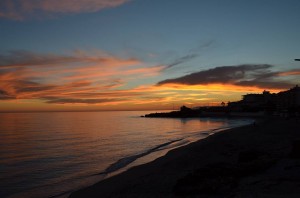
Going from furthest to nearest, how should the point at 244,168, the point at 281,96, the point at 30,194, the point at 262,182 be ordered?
the point at 281,96
the point at 30,194
the point at 244,168
the point at 262,182

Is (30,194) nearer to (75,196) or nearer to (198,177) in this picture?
(75,196)

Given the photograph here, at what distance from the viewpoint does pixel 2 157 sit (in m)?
25.5

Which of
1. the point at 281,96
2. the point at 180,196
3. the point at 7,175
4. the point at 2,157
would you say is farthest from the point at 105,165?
the point at 281,96

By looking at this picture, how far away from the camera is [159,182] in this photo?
12.9 m

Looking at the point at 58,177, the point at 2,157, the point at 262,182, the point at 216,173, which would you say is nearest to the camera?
the point at 262,182

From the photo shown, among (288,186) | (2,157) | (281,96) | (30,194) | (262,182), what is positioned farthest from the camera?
(281,96)

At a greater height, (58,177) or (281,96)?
(281,96)

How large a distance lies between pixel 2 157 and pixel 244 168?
21.1 metres

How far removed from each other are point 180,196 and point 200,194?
0.68m

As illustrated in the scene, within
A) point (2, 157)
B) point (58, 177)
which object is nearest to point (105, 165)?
point (58, 177)

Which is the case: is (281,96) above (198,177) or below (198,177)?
above

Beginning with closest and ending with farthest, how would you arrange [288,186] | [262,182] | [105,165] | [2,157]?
[288,186]
[262,182]
[105,165]
[2,157]

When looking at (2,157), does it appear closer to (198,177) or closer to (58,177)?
(58,177)

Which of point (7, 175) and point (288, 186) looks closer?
point (288, 186)
